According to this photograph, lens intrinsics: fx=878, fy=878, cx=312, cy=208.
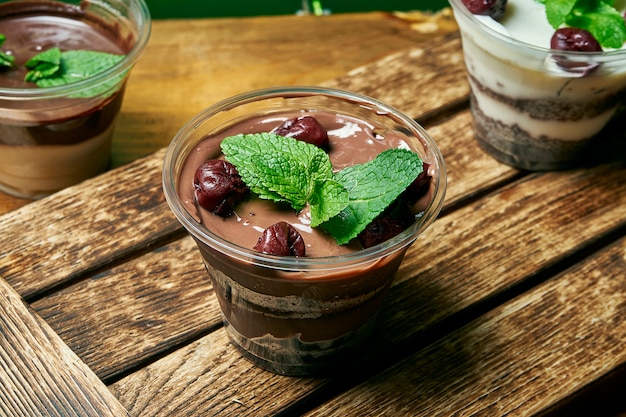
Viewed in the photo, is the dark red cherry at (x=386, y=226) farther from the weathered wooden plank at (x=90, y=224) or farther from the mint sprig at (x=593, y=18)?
the mint sprig at (x=593, y=18)

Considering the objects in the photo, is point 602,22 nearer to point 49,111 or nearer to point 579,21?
point 579,21

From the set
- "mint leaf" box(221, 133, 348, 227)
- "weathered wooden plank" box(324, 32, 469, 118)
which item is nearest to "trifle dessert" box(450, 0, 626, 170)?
"weathered wooden plank" box(324, 32, 469, 118)

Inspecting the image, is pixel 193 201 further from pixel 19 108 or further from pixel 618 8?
pixel 618 8

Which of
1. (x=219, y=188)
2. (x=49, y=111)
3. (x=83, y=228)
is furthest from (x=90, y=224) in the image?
(x=219, y=188)

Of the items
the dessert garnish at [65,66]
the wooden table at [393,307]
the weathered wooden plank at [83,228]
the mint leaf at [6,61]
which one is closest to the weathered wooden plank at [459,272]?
the wooden table at [393,307]

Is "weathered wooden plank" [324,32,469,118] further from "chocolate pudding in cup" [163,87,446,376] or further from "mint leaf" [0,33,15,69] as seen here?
"mint leaf" [0,33,15,69]

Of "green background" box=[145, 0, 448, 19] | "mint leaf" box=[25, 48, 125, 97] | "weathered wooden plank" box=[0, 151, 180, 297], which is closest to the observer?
"weathered wooden plank" box=[0, 151, 180, 297]
